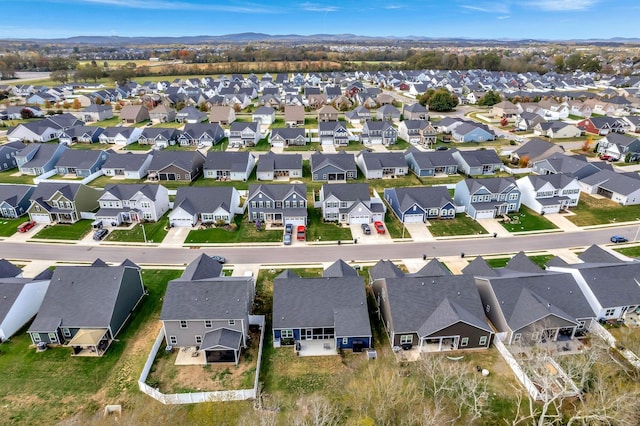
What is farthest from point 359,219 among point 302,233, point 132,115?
point 132,115

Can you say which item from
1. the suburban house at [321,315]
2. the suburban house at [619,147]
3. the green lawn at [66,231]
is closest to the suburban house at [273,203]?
the suburban house at [321,315]

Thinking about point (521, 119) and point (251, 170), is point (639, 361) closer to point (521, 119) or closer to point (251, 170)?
point (251, 170)

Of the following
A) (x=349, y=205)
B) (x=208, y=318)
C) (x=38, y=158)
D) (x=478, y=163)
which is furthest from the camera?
(x=38, y=158)

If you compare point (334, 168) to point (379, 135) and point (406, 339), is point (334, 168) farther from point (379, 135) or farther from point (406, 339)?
point (406, 339)

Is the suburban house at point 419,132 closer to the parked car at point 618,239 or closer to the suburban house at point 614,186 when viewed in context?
the suburban house at point 614,186

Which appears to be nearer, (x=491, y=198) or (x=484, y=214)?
(x=484, y=214)

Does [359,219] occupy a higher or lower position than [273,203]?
lower

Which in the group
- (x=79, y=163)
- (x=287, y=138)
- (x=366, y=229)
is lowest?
(x=366, y=229)
